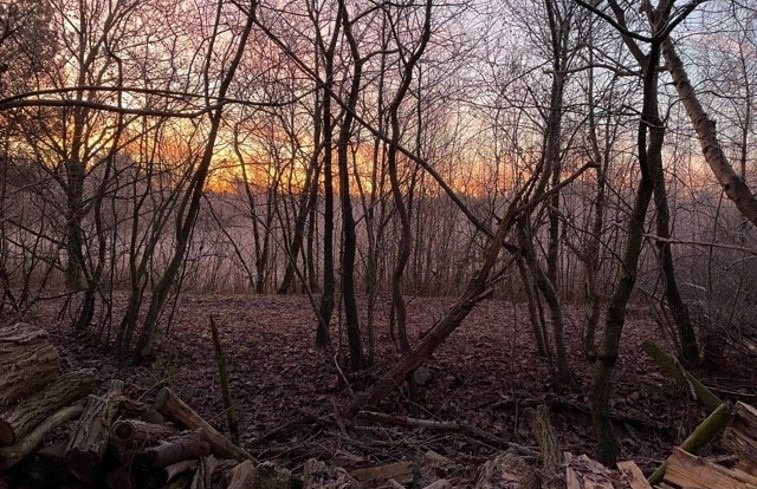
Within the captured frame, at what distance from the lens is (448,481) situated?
2.75 metres

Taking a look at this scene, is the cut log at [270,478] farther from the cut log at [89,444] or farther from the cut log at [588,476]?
the cut log at [588,476]

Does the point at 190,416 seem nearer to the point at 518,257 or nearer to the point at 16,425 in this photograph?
the point at 16,425

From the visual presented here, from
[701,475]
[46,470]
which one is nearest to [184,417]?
[46,470]

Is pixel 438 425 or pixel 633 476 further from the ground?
pixel 633 476

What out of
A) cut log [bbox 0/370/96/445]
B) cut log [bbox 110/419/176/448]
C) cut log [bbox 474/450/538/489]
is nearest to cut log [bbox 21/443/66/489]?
cut log [bbox 0/370/96/445]

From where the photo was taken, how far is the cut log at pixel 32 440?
2354 mm

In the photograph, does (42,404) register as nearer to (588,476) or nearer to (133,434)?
(133,434)

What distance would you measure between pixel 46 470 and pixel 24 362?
695 millimetres

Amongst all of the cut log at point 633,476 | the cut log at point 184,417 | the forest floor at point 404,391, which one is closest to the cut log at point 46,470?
the cut log at point 184,417

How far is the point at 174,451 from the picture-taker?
8.41ft

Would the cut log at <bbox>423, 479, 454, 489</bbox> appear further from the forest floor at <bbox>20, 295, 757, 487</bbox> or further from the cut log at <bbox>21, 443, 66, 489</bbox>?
→ the cut log at <bbox>21, 443, 66, 489</bbox>

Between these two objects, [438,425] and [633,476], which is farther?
[438,425]

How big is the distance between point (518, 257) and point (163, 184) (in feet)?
12.2

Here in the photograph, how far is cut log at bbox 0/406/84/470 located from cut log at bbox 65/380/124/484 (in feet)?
0.67
